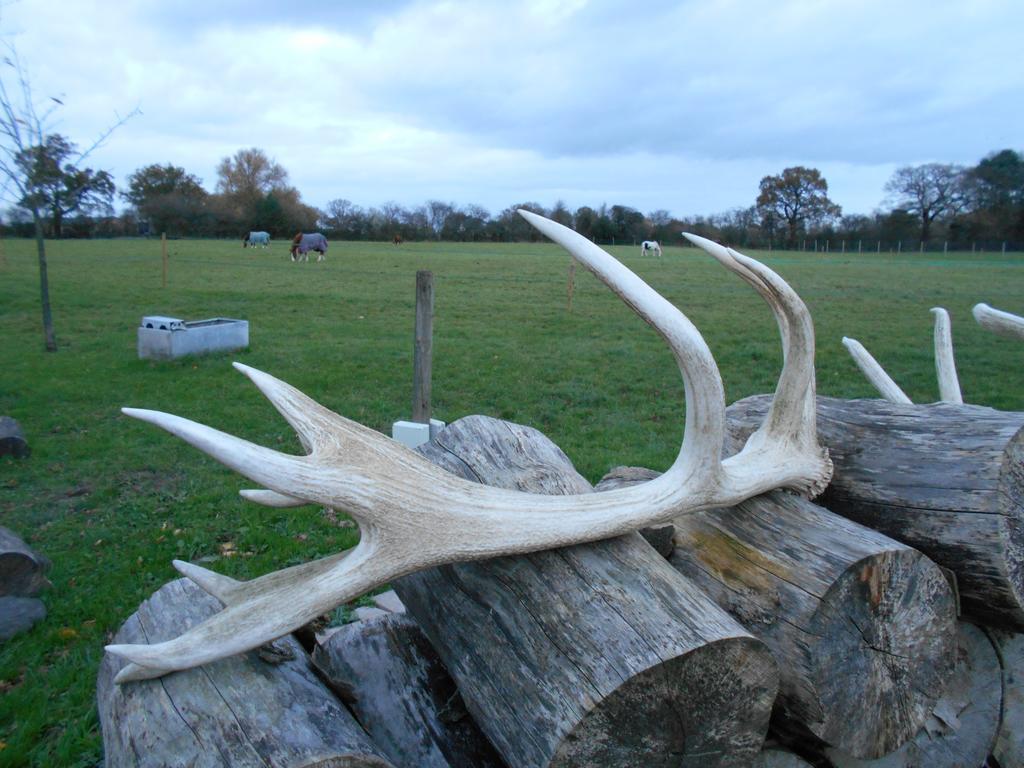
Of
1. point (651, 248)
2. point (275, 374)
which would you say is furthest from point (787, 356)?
point (651, 248)

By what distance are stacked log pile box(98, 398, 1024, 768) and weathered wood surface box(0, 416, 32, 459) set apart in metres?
4.85

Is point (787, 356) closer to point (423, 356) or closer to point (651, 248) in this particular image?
point (423, 356)

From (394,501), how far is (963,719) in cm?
213

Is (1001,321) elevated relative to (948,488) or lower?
elevated

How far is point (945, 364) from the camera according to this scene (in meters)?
3.56

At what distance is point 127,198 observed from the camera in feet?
Answer: 185

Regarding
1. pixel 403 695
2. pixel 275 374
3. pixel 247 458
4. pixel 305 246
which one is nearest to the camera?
pixel 247 458

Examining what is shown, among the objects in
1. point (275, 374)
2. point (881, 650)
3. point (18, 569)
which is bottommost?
point (18, 569)

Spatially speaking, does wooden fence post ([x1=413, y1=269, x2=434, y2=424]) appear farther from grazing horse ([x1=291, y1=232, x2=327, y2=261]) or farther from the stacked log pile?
grazing horse ([x1=291, y1=232, x2=327, y2=261])

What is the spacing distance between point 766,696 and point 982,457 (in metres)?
1.16

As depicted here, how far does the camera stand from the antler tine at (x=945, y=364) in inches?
137

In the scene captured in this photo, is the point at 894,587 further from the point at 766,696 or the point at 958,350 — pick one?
the point at 958,350

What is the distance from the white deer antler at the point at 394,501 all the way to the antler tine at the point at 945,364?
179 cm

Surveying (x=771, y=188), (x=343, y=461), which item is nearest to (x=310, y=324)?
(x=343, y=461)
